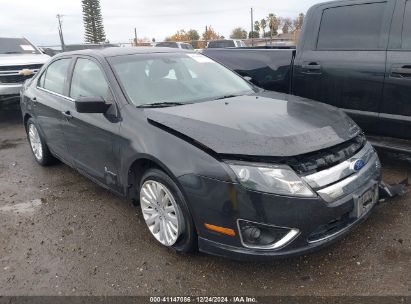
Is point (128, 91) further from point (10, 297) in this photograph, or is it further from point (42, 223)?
point (10, 297)

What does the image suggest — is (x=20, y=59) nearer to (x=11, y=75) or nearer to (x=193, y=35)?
(x=11, y=75)

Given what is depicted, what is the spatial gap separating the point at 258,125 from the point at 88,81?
189cm

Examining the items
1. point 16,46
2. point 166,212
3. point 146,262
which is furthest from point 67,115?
point 16,46

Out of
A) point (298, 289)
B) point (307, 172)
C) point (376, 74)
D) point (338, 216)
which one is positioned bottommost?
point (298, 289)

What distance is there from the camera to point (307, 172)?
2492 millimetres

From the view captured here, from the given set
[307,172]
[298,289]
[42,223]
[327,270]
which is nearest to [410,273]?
[327,270]

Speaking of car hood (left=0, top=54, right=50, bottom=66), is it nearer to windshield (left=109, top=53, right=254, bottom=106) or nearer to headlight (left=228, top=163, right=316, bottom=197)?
windshield (left=109, top=53, right=254, bottom=106)

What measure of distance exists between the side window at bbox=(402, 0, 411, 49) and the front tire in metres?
2.78

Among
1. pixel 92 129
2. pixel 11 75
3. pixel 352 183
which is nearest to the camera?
pixel 352 183

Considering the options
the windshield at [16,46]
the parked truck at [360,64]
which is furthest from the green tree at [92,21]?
the parked truck at [360,64]

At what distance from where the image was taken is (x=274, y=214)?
7.87ft

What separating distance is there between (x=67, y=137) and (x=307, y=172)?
2.63m

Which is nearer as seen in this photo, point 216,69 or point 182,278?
point 182,278

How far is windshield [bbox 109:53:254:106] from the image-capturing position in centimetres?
341
